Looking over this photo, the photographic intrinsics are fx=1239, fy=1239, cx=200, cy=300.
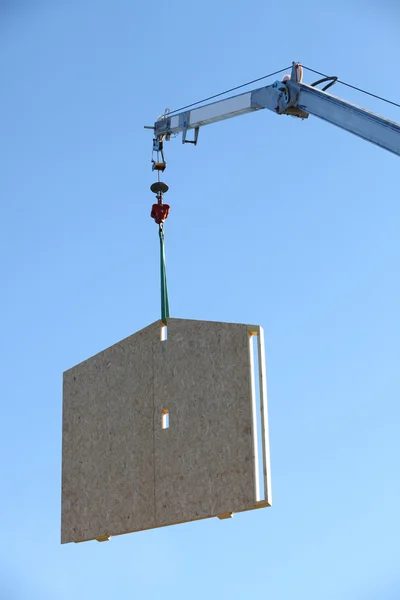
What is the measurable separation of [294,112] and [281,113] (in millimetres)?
202

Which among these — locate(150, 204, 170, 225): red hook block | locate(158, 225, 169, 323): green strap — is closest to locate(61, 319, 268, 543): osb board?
locate(158, 225, 169, 323): green strap

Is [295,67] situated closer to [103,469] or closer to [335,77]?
[335,77]

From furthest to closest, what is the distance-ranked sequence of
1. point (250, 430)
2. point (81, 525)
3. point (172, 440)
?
point (81, 525), point (172, 440), point (250, 430)

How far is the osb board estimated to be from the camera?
12.5 meters

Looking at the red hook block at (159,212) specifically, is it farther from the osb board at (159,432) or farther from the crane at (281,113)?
the osb board at (159,432)

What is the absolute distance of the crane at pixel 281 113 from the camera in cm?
1302

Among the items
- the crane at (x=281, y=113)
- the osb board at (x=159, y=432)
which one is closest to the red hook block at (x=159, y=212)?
the crane at (x=281, y=113)

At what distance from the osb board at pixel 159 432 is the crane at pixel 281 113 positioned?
737mm

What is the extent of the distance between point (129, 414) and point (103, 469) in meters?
0.71

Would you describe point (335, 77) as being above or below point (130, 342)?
above

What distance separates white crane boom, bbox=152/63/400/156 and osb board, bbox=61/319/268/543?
98.8 inches

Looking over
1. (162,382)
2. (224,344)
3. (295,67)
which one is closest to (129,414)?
(162,382)

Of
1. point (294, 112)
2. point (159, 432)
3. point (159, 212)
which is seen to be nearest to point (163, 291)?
point (159, 212)

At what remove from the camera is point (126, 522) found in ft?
44.3
